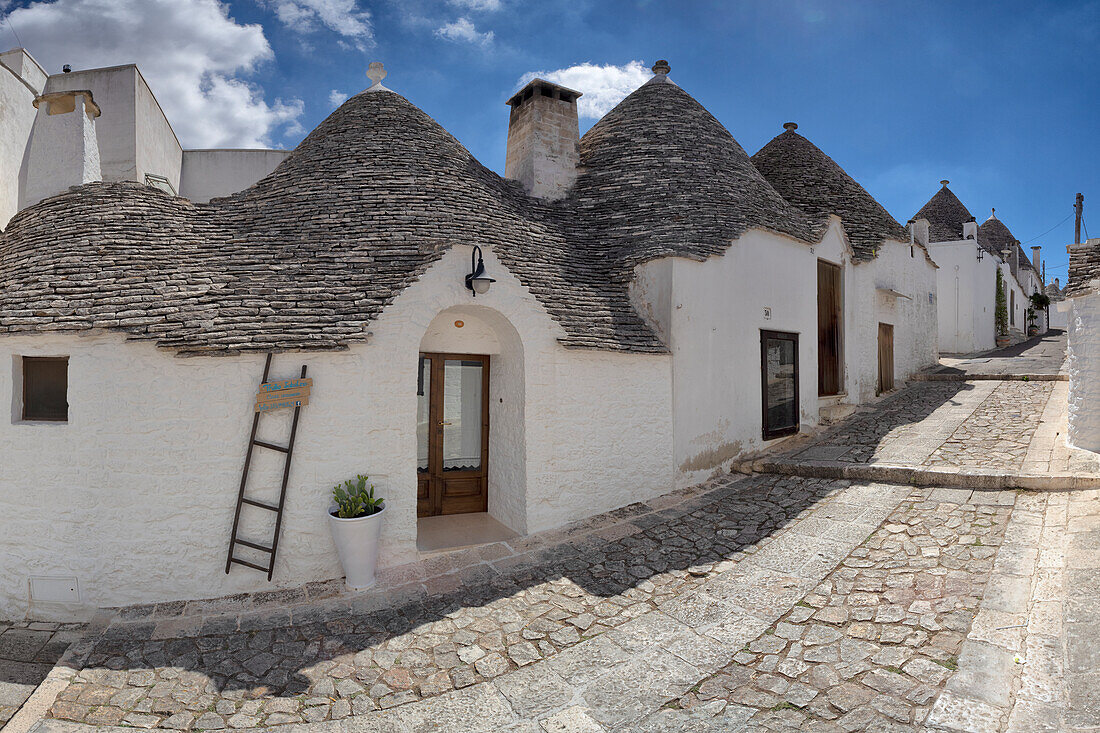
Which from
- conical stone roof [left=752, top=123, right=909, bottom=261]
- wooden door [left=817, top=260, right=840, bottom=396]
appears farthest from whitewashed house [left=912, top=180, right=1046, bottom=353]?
wooden door [left=817, top=260, right=840, bottom=396]

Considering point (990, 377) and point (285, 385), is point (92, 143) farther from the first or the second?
point (990, 377)

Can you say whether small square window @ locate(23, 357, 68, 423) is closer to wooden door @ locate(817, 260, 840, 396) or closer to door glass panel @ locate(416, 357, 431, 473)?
door glass panel @ locate(416, 357, 431, 473)

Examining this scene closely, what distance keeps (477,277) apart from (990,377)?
49.9 ft

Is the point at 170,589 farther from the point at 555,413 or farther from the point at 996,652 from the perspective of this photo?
the point at 996,652

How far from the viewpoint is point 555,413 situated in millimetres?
7203

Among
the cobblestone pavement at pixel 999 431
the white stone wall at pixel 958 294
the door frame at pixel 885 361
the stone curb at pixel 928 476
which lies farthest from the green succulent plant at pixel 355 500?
the white stone wall at pixel 958 294

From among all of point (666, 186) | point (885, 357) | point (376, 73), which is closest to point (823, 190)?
point (885, 357)

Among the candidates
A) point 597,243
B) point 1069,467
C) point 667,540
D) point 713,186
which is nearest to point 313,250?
point 597,243

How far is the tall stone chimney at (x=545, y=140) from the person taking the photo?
10828 mm

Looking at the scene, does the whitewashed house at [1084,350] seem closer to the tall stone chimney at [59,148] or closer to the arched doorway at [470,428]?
the arched doorway at [470,428]

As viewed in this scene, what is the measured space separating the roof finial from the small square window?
6.51 meters

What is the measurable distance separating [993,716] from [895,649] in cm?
78

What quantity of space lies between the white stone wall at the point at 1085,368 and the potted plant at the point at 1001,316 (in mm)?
22659

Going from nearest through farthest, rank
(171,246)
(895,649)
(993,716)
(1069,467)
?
(993,716)
(895,649)
(171,246)
(1069,467)
